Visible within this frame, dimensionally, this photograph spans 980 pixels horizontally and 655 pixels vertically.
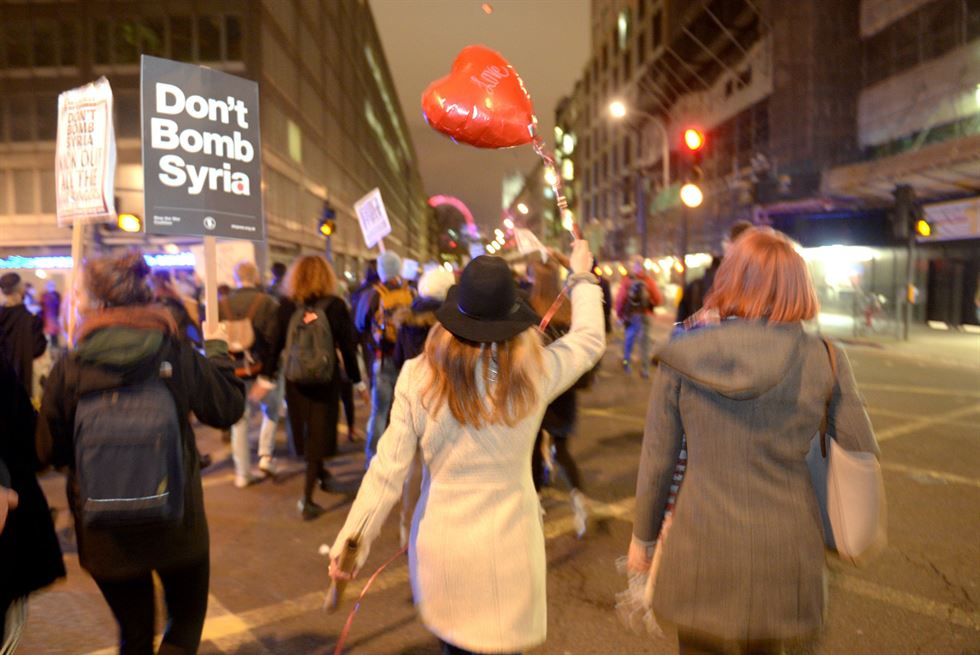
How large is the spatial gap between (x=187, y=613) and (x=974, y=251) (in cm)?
2375

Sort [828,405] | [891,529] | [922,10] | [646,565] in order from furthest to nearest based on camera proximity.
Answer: [922,10] → [891,529] → [646,565] → [828,405]

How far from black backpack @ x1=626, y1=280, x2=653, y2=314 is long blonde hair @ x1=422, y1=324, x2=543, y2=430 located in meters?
9.55

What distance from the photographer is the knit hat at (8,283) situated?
5.44m

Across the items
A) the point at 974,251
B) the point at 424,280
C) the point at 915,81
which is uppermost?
the point at 915,81

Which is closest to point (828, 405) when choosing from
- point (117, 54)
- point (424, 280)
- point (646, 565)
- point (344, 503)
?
point (646, 565)

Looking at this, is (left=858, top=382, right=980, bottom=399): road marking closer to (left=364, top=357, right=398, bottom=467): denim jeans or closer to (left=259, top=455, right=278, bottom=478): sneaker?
(left=364, top=357, right=398, bottom=467): denim jeans

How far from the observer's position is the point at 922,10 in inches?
786

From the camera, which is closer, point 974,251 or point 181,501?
point 181,501

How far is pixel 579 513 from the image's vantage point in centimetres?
474

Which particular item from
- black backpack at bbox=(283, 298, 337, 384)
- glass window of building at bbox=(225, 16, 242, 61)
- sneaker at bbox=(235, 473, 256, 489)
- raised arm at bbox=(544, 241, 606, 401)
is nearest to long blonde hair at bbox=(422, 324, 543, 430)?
raised arm at bbox=(544, 241, 606, 401)

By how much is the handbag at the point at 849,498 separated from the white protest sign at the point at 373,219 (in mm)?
8930

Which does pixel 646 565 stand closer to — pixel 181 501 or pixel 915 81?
pixel 181 501

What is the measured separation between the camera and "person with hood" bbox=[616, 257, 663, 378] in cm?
1137

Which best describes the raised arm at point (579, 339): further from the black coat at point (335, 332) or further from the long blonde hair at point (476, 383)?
the black coat at point (335, 332)
